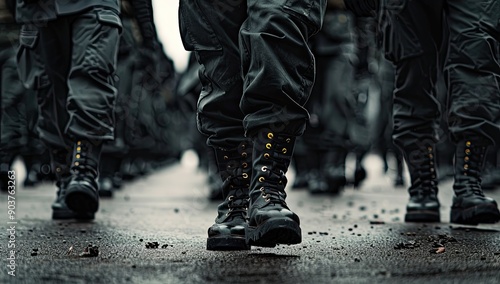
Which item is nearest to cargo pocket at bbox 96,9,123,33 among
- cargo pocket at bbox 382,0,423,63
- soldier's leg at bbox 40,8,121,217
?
soldier's leg at bbox 40,8,121,217

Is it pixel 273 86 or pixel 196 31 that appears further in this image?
pixel 196 31

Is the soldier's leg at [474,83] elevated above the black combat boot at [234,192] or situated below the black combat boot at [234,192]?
above

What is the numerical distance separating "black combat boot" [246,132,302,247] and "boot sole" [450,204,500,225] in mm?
1483

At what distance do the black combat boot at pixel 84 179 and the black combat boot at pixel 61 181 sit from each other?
0.13 metres

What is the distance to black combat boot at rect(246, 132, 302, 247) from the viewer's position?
2.94 meters

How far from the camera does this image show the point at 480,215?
4.37 meters

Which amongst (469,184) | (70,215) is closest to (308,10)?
(469,184)

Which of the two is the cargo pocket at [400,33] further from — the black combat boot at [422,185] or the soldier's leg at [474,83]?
the black combat boot at [422,185]

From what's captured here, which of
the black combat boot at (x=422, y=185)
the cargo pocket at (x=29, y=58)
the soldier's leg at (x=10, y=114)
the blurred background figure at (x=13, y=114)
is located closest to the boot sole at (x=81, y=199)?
the cargo pocket at (x=29, y=58)

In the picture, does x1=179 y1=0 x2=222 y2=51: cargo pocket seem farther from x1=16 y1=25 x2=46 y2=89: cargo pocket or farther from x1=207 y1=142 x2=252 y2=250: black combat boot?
x1=16 y1=25 x2=46 y2=89: cargo pocket

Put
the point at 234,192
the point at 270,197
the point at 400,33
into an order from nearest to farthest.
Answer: the point at 270,197 → the point at 234,192 → the point at 400,33

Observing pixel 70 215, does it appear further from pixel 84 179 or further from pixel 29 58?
pixel 29 58

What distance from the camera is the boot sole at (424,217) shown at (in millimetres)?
A: 4973

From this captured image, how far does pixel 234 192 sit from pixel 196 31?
2.05ft
